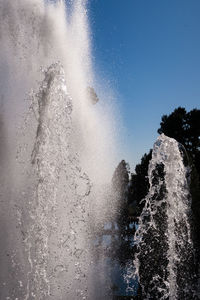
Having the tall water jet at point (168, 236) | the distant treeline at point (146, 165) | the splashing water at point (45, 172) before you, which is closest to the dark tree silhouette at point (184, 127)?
the distant treeline at point (146, 165)

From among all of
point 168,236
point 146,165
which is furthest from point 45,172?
point 146,165

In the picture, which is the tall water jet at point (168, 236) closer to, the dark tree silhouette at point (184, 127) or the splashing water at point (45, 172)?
the splashing water at point (45, 172)

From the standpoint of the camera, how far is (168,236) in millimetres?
8180

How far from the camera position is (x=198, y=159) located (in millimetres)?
23578

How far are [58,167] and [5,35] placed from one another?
1153 centimetres

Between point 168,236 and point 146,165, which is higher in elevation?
point 146,165

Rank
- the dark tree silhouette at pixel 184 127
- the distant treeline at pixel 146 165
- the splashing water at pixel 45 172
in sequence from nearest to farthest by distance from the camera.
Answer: the splashing water at pixel 45 172
the distant treeline at pixel 146 165
the dark tree silhouette at pixel 184 127

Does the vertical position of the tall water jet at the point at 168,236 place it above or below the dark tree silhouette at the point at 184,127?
below

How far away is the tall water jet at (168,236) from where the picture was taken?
8.03m

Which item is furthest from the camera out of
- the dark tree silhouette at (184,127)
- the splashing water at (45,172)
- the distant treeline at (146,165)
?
the dark tree silhouette at (184,127)

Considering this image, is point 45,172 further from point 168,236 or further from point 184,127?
point 184,127

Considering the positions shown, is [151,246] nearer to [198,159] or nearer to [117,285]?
[117,285]

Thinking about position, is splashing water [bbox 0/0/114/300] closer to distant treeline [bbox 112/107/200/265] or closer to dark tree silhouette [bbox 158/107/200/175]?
distant treeline [bbox 112/107/200/265]

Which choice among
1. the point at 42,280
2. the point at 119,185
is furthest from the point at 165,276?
the point at 119,185
